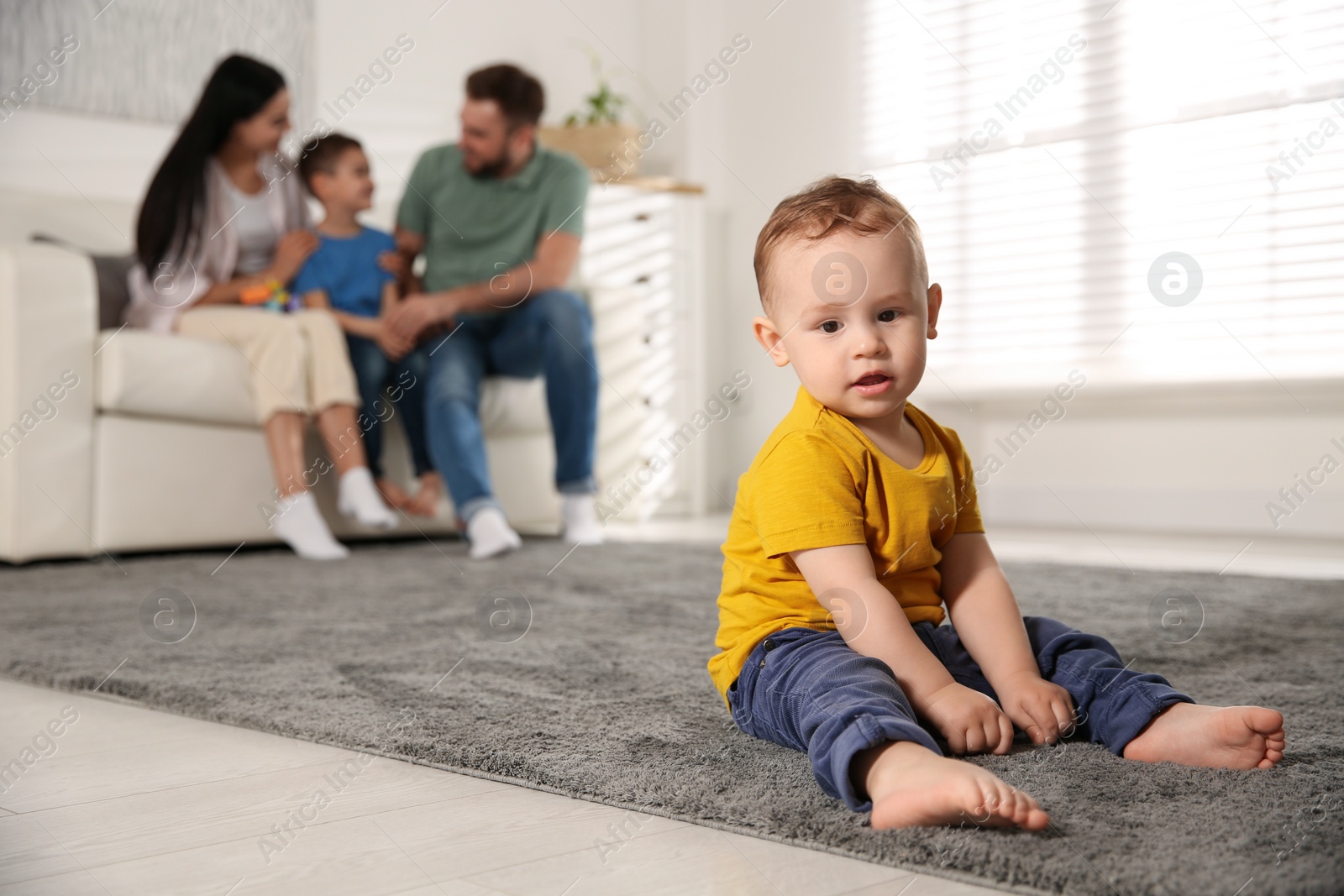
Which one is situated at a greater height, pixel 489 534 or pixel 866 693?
pixel 866 693

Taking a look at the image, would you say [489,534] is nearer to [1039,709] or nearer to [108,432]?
[108,432]

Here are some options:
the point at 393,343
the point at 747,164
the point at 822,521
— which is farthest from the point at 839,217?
the point at 747,164

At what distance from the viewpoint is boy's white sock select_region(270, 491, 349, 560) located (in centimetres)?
221

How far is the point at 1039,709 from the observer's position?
767 mm

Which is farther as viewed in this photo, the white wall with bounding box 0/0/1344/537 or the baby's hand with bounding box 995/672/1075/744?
the white wall with bounding box 0/0/1344/537

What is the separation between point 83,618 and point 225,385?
894mm

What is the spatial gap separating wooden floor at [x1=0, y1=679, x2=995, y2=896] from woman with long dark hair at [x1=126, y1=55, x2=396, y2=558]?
1.43m

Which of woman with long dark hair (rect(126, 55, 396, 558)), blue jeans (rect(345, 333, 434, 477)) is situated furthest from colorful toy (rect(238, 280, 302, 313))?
blue jeans (rect(345, 333, 434, 477))

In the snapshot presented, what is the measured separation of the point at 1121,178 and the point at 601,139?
1.43 meters

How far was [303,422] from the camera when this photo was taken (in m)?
2.32

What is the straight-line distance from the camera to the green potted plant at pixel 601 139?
3406 mm

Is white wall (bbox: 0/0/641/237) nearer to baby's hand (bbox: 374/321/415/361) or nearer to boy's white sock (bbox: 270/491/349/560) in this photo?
baby's hand (bbox: 374/321/415/361)

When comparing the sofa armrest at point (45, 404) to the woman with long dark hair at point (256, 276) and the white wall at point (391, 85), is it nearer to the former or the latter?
the woman with long dark hair at point (256, 276)

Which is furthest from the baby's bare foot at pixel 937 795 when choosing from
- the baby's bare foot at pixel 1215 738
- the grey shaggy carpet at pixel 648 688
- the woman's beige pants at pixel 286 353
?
the woman's beige pants at pixel 286 353
